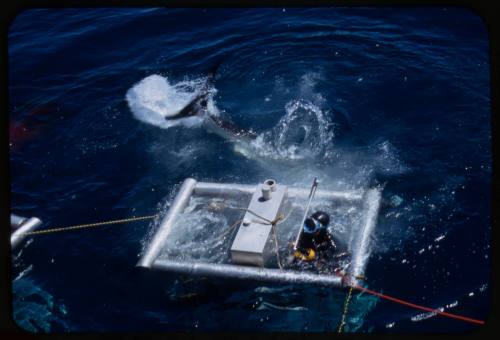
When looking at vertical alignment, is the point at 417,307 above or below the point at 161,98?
below

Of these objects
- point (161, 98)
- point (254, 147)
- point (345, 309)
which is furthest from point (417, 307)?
point (161, 98)

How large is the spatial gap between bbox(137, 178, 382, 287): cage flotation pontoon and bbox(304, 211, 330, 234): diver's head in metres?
0.23

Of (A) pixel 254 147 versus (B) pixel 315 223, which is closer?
(B) pixel 315 223

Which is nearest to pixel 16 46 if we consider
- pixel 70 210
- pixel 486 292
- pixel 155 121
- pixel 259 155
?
pixel 155 121

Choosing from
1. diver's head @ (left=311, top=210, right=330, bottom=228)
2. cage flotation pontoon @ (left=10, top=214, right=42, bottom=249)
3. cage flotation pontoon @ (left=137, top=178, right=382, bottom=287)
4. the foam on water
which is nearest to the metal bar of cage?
cage flotation pontoon @ (left=137, top=178, right=382, bottom=287)

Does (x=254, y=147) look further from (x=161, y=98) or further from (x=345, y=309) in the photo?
(x=345, y=309)

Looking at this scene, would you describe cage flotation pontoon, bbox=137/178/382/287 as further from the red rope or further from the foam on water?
the foam on water

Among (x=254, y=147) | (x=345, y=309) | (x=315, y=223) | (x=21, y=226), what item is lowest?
(x=21, y=226)

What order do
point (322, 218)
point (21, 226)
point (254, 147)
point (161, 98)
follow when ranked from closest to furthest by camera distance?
point (322, 218) < point (21, 226) < point (254, 147) < point (161, 98)

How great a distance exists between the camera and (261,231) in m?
8.02

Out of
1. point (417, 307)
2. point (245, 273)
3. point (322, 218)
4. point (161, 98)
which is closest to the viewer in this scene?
point (417, 307)

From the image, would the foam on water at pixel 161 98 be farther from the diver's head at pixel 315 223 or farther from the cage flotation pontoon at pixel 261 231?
the diver's head at pixel 315 223

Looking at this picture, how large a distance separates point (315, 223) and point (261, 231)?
3.09 feet

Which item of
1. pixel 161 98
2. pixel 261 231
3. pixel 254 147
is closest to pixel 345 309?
pixel 261 231
